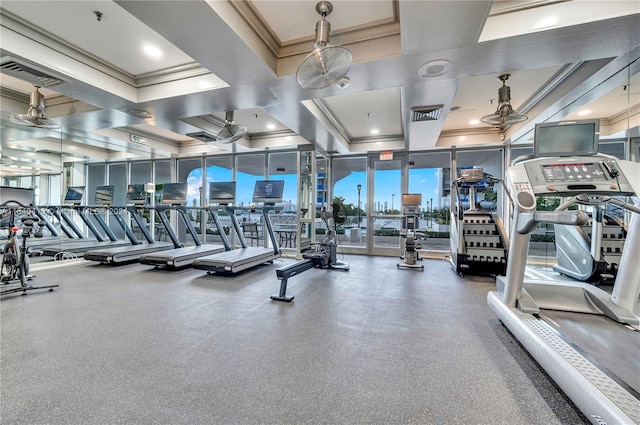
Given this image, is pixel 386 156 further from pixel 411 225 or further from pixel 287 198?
pixel 287 198

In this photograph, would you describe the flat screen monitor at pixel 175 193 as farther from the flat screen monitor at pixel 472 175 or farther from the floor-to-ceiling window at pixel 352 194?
the flat screen monitor at pixel 472 175

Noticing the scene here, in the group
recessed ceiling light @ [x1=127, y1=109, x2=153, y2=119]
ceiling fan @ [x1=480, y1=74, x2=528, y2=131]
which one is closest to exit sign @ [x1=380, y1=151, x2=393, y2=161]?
ceiling fan @ [x1=480, y1=74, x2=528, y2=131]

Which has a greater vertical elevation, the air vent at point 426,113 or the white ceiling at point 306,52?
the white ceiling at point 306,52

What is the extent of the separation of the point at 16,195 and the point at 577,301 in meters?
8.18

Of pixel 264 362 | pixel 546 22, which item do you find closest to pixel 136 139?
pixel 264 362

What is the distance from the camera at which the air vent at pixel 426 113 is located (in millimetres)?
4312

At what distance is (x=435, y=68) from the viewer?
3123 millimetres

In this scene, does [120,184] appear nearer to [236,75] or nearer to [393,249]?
[236,75]

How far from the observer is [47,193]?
673 cm

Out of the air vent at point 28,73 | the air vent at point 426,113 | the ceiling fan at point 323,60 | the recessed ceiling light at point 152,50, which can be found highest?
the recessed ceiling light at point 152,50

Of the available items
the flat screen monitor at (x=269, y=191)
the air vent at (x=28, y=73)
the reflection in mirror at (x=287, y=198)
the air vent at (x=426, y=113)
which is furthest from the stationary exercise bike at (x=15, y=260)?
the air vent at (x=426, y=113)

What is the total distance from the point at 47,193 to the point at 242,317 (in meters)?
7.28

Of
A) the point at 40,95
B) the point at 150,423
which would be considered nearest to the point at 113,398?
the point at 150,423

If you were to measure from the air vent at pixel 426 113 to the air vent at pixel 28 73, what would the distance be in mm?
5191
